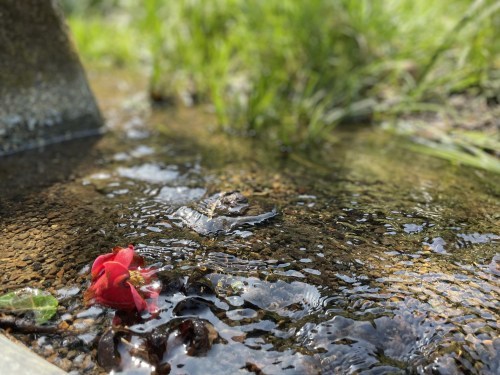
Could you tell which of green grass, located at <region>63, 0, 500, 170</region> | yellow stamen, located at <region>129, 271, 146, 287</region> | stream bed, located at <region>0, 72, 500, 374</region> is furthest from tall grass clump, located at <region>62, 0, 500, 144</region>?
yellow stamen, located at <region>129, 271, 146, 287</region>

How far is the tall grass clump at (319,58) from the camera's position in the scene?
319cm

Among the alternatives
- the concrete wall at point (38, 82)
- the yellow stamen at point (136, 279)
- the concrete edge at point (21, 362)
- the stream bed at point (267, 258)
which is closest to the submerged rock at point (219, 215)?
the stream bed at point (267, 258)

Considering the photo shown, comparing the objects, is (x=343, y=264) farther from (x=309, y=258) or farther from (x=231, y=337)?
(x=231, y=337)

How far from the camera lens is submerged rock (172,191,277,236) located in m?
1.66

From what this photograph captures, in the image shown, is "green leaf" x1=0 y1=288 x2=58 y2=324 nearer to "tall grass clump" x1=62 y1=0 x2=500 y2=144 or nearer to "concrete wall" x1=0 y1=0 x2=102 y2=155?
"concrete wall" x1=0 y1=0 x2=102 y2=155

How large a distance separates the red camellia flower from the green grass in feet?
5.82

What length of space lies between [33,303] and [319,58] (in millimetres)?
2870

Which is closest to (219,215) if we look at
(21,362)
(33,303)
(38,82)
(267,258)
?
(267,258)

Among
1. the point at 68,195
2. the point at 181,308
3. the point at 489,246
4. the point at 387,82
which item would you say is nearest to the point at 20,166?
the point at 68,195

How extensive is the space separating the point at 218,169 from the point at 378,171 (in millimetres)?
830

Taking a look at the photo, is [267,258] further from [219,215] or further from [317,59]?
[317,59]

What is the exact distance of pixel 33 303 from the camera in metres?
1.28

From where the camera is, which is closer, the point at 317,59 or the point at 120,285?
the point at 120,285

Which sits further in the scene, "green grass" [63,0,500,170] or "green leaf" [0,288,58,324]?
"green grass" [63,0,500,170]
